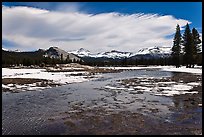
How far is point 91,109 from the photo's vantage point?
1741cm

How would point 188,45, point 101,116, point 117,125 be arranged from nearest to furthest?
point 117,125
point 101,116
point 188,45

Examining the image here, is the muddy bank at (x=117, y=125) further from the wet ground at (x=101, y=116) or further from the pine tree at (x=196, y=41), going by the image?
the pine tree at (x=196, y=41)

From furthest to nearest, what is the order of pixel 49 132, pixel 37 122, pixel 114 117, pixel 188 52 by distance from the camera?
1. pixel 188 52
2. pixel 114 117
3. pixel 37 122
4. pixel 49 132

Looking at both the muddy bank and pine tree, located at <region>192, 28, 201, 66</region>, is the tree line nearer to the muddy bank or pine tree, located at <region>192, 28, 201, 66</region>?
pine tree, located at <region>192, 28, 201, 66</region>

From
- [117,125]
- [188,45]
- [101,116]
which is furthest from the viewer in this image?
[188,45]

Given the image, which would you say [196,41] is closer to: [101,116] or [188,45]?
[188,45]

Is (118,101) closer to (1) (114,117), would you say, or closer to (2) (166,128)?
(1) (114,117)

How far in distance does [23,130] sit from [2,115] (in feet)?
12.6

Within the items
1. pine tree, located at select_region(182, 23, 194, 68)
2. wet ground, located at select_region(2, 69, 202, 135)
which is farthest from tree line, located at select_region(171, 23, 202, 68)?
wet ground, located at select_region(2, 69, 202, 135)

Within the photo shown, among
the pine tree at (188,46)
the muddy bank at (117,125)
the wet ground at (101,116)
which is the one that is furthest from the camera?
the pine tree at (188,46)

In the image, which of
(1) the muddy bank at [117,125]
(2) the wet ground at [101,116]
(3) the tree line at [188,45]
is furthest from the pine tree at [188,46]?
(1) the muddy bank at [117,125]

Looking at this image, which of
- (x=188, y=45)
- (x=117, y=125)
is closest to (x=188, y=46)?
(x=188, y=45)

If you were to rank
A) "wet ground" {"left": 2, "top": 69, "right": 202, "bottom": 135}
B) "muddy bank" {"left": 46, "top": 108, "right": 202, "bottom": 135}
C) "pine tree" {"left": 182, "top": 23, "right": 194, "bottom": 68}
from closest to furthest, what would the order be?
"muddy bank" {"left": 46, "top": 108, "right": 202, "bottom": 135}
"wet ground" {"left": 2, "top": 69, "right": 202, "bottom": 135}
"pine tree" {"left": 182, "top": 23, "right": 194, "bottom": 68}

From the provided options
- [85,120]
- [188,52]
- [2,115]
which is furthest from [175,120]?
[188,52]
